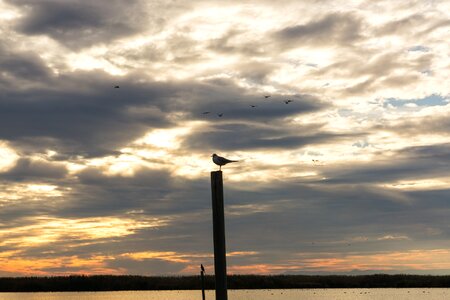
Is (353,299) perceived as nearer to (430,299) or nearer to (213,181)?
(430,299)

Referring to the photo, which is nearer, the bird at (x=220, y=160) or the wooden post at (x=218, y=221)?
the wooden post at (x=218, y=221)

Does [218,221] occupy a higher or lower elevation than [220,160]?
lower

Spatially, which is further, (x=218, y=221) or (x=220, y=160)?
(x=220, y=160)

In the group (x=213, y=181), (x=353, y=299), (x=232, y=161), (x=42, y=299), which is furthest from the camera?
(x=42, y=299)

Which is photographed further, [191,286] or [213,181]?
[191,286]

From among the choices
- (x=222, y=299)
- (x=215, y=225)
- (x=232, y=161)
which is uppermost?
(x=232, y=161)

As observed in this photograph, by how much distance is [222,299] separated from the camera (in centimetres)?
1838

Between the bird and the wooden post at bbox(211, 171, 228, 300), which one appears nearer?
the wooden post at bbox(211, 171, 228, 300)

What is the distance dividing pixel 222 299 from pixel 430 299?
301ft

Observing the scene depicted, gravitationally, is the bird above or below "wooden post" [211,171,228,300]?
above

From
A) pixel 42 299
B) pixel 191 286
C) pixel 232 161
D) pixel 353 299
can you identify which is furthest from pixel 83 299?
pixel 232 161

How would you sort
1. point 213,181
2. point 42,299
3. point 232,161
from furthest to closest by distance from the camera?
point 42,299
point 232,161
point 213,181

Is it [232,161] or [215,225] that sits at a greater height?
[232,161]

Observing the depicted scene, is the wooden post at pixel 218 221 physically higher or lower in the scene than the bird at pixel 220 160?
lower
